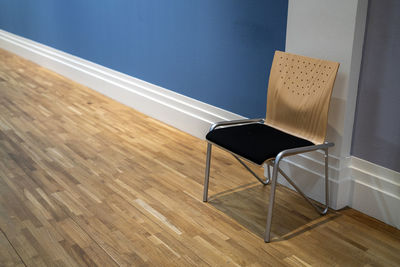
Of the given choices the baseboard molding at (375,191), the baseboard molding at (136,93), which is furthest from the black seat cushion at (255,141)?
the baseboard molding at (136,93)

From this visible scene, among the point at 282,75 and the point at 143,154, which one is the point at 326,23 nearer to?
the point at 282,75

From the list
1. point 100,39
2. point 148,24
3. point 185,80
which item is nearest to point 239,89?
point 185,80

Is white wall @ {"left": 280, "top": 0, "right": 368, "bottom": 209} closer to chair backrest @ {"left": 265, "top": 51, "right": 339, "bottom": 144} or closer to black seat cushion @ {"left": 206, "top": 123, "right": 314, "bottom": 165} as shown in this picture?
chair backrest @ {"left": 265, "top": 51, "right": 339, "bottom": 144}

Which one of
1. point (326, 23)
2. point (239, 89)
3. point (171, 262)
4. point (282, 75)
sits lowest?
point (171, 262)

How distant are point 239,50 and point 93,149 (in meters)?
1.34

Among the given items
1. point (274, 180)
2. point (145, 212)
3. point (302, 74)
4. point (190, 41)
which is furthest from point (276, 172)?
point (190, 41)

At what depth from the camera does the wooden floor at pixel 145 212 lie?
2273 mm

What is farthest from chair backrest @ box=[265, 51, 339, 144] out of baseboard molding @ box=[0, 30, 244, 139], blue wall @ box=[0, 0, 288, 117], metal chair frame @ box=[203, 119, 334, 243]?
baseboard molding @ box=[0, 30, 244, 139]

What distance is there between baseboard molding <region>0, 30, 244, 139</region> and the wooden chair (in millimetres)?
803

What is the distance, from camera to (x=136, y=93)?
179 inches

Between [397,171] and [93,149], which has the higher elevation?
[397,171]

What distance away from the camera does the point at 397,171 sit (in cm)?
→ 252

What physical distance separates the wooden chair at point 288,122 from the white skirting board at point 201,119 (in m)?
0.15

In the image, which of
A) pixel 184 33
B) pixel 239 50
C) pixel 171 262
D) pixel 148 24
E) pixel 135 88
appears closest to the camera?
pixel 171 262
